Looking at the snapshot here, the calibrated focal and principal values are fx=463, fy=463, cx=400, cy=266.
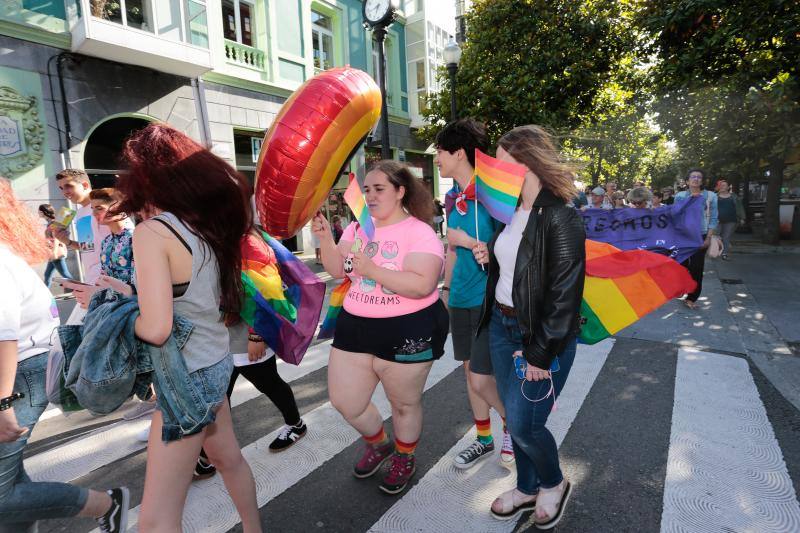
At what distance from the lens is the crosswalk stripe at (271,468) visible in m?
2.48

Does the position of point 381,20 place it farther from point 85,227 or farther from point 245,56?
point 245,56

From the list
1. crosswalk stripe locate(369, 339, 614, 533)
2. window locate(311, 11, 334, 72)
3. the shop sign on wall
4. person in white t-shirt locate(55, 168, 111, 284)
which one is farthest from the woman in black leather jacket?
window locate(311, 11, 334, 72)

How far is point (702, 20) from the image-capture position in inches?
365

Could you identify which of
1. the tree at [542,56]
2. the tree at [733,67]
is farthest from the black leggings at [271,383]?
the tree at [542,56]

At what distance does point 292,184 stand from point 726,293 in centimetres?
794

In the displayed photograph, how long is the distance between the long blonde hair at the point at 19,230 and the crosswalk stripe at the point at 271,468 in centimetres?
154

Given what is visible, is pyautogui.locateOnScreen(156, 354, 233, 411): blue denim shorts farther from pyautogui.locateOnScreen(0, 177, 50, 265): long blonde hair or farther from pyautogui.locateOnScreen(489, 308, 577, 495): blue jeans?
pyautogui.locateOnScreen(489, 308, 577, 495): blue jeans

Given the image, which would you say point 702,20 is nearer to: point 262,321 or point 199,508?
point 262,321

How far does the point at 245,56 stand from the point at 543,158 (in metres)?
13.2

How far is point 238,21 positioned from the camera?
1285 cm

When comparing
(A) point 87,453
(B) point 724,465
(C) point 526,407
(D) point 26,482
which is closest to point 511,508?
(C) point 526,407

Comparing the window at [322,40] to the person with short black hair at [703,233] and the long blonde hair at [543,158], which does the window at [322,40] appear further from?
the long blonde hair at [543,158]

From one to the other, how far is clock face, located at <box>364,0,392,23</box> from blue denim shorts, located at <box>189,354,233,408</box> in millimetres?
7406

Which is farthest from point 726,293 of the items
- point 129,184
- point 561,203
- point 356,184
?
point 129,184
